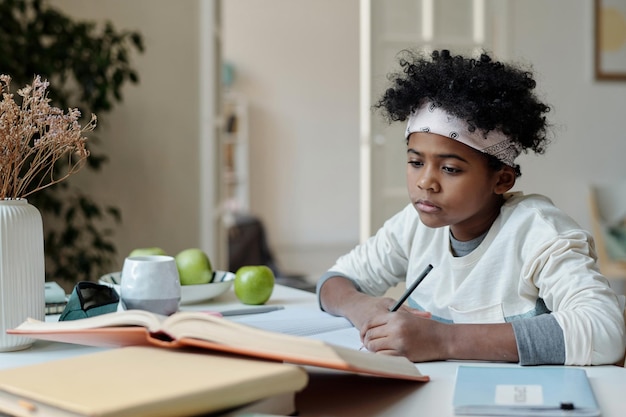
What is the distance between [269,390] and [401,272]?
87cm

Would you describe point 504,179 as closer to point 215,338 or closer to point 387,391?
point 387,391

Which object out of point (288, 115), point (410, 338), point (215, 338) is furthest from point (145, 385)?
point (288, 115)

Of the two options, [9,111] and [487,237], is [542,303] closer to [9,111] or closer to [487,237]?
[487,237]

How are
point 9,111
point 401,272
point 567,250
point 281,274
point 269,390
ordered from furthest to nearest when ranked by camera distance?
1. point 281,274
2. point 401,272
3. point 567,250
4. point 9,111
5. point 269,390

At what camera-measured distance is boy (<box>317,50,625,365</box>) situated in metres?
1.11

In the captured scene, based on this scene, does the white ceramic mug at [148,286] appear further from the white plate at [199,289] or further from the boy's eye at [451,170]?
the boy's eye at [451,170]

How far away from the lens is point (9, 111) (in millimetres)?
1093

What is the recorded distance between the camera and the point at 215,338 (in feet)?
2.74

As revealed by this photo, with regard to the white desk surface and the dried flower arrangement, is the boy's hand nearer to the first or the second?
the white desk surface

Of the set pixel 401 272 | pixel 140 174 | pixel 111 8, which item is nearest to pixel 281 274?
pixel 140 174

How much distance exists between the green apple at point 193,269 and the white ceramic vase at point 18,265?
0.41 metres

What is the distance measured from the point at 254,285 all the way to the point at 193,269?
13cm

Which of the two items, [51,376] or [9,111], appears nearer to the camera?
[51,376]

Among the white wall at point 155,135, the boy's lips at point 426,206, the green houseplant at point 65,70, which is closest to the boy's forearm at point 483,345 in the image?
the boy's lips at point 426,206
